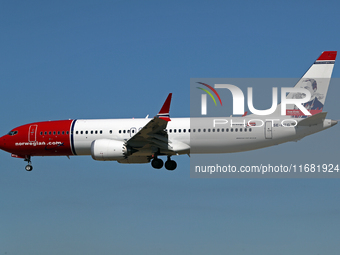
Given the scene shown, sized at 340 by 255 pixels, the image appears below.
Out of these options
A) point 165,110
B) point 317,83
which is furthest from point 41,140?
point 317,83

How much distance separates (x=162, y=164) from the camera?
138 ft

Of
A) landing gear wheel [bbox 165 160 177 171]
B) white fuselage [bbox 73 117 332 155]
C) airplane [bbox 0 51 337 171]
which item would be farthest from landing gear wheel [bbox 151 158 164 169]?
white fuselage [bbox 73 117 332 155]

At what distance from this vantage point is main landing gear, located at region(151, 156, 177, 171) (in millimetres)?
41969

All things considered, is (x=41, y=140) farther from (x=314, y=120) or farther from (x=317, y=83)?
(x=317, y=83)

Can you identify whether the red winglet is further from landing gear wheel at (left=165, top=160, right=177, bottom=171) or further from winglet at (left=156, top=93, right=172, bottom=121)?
landing gear wheel at (left=165, top=160, right=177, bottom=171)

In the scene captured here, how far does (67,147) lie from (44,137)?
2196 mm

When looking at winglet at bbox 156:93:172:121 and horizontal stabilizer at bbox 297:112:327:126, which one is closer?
winglet at bbox 156:93:172:121

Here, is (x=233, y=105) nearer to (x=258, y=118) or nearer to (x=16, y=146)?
(x=258, y=118)

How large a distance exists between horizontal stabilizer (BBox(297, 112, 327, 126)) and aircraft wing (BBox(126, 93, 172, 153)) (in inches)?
385

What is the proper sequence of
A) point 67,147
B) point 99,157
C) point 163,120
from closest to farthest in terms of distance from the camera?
point 163,120 → point 99,157 → point 67,147

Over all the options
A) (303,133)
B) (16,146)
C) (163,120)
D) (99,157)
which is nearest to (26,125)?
(16,146)

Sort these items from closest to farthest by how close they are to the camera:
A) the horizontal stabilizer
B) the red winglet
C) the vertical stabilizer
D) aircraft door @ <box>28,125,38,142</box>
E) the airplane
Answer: the horizontal stabilizer, the airplane, the vertical stabilizer, the red winglet, aircraft door @ <box>28,125,38,142</box>

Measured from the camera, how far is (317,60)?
4300 cm

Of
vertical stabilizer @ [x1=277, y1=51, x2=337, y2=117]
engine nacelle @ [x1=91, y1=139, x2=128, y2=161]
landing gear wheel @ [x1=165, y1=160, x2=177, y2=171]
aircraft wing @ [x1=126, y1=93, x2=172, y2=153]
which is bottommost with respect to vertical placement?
landing gear wheel @ [x1=165, y1=160, x2=177, y2=171]
